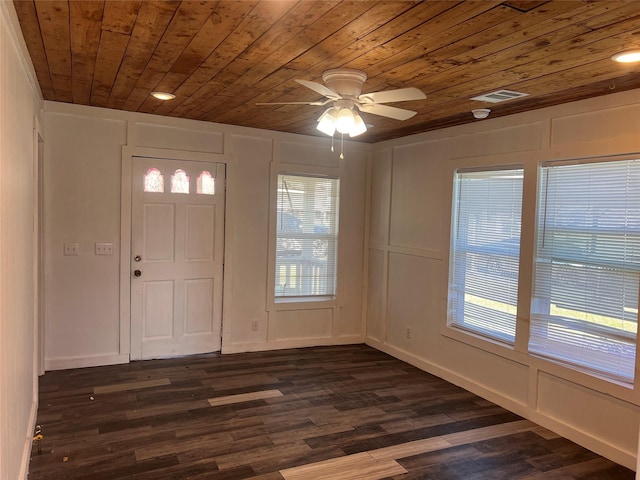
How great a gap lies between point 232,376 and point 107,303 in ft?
4.46

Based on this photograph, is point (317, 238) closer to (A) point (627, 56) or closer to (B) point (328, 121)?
(B) point (328, 121)

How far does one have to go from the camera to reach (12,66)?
2098mm

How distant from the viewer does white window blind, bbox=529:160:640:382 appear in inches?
122

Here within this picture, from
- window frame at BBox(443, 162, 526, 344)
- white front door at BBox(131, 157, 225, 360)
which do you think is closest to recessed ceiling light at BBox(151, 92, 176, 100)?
white front door at BBox(131, 157, 225, 360)

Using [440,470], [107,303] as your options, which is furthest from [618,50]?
[107,303]

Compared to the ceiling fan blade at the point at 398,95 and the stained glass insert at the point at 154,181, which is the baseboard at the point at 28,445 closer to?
the stained glass insert at the point at 154,181

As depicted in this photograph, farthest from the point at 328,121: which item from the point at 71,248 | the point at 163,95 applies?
the point at 71,248

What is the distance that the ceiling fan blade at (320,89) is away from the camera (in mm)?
2449

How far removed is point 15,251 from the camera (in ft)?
7.32

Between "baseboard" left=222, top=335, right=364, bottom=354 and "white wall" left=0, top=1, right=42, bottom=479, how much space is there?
220cm

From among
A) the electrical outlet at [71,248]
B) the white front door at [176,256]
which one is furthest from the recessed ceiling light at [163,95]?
the electrical outlet at [71,248]

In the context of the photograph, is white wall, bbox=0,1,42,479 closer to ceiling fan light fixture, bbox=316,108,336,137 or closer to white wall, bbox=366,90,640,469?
ceiling fan light fixture, bbox=316,108,336,137

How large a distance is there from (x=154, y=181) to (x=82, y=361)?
5.87 ft

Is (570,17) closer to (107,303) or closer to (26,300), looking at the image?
(26,300)
